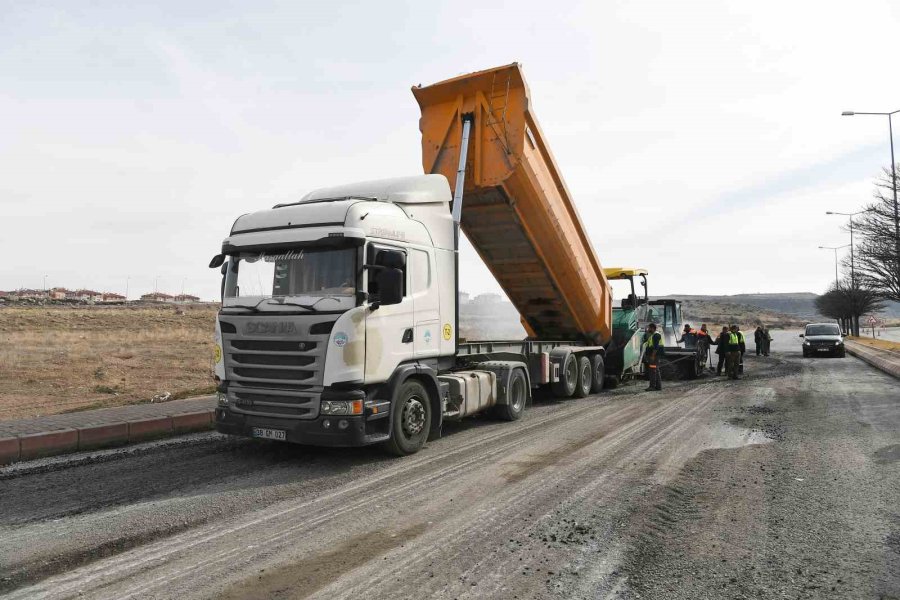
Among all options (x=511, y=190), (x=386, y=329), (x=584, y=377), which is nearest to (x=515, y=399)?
(x=511, y=190)

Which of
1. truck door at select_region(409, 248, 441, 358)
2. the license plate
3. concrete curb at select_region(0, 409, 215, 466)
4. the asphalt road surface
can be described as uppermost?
truck door at select_region(409, 248, 441, 358)

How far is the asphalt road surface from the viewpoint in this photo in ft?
12.2

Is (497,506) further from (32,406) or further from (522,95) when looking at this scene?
(32,406)

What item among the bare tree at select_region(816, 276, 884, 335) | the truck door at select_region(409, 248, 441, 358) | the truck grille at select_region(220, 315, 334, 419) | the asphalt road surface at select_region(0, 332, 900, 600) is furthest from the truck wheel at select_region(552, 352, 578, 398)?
the bare tree at select_region(816, 276, 884, 335)

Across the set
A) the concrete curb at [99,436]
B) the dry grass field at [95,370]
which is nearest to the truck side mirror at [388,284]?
the concrete curb at [99,436]

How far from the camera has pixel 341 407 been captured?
6227 millimetres

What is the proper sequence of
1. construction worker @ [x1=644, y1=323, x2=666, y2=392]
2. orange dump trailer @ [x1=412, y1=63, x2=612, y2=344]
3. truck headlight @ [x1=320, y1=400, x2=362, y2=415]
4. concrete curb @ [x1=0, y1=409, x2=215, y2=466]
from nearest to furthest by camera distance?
truck headlight @ [x1=320, y1=400, x2=362, y2=415], concrete curb @ [x1=0, y1=409, x2=215, y2=466], orange dump trailer @ [x1=412, y1=63, x2=612, y2=344], construction worker @ [x1=644, y1=323, x2=666, y2=392]

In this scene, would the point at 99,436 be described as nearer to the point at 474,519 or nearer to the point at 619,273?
the point at 474,519

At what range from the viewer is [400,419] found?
22.7ft

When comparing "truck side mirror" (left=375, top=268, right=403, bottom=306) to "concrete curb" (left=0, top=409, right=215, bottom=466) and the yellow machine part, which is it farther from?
the yellow machine part

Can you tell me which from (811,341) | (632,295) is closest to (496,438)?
(632,295)

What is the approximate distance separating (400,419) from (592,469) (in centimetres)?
225

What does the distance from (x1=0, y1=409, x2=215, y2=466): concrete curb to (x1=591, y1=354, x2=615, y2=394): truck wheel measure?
332 inches

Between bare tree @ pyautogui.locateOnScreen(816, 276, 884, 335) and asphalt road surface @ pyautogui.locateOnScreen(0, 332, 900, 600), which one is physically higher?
bare tree @ pyautogui.locateOnScreen(816, 276, 884, 335)
